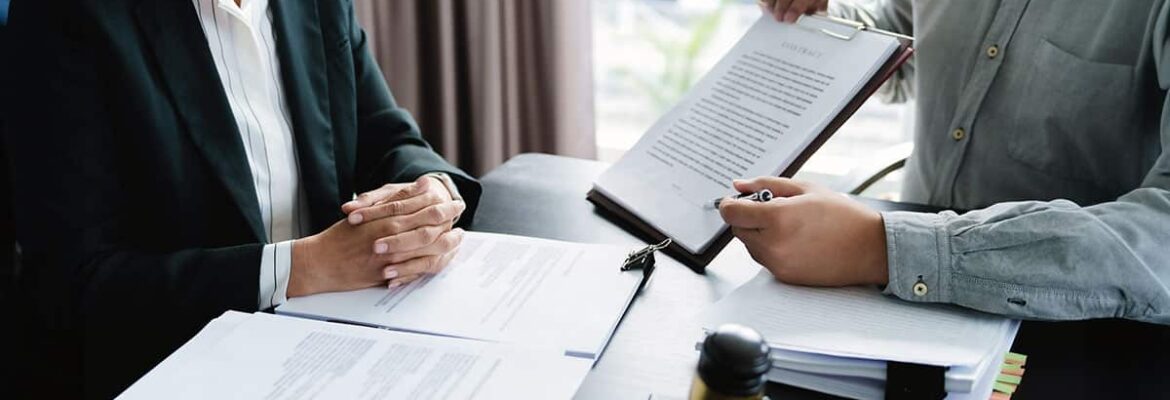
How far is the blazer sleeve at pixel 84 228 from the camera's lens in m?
0.97

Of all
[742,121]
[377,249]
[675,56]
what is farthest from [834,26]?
[675,56]

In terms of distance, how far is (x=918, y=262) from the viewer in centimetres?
89

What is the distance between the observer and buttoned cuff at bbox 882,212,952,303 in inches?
34.8

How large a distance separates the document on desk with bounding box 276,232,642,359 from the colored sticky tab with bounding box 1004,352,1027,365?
1.20 feet

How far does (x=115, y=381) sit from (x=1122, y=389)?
3.38 feet

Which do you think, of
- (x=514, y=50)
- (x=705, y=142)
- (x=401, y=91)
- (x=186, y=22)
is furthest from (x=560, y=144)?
(x=186, y=22)

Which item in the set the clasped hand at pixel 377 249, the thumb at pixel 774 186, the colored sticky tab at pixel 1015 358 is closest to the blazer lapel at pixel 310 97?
the clasped hand at pixel 377 249

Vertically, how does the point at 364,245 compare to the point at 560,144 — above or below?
above

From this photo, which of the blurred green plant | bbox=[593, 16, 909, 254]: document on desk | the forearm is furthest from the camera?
the blurred green plant

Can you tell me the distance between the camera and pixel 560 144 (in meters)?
2.42

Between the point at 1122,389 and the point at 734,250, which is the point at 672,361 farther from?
the point at 1122,389

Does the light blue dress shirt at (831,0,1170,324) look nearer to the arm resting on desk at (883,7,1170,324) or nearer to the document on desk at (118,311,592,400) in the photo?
the arm resting on desk at (883,7,1170,324)

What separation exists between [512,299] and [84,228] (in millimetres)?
475

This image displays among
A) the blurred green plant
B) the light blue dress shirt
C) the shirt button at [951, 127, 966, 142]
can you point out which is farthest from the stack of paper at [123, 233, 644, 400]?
the blurred green plant
